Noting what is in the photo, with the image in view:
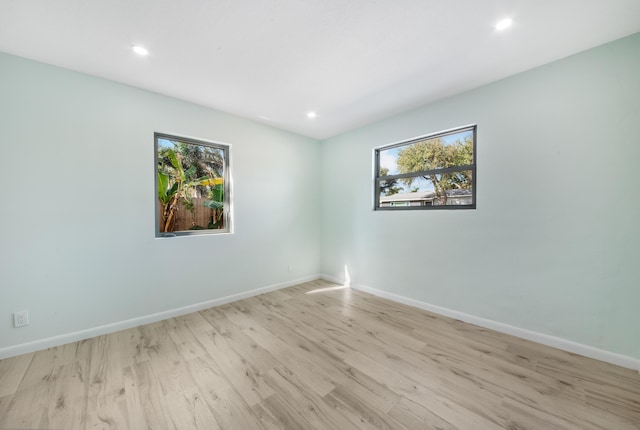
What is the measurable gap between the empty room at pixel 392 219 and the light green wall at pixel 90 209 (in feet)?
0.05

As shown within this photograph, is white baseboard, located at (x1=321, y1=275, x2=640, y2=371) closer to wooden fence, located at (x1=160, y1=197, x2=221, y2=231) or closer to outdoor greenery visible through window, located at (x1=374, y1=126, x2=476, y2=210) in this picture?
outdoor greenery visible through window, located at (x1=374, y1=126, x2=476, y2=210)

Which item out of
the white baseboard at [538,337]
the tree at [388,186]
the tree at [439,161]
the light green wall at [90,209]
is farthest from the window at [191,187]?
the white baseboard at [538,337]

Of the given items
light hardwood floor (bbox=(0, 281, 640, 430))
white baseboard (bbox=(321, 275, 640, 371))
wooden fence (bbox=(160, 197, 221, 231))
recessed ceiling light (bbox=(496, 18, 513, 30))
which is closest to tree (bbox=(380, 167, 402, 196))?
white baseboard (bbox=(321, 275, 640, 371))

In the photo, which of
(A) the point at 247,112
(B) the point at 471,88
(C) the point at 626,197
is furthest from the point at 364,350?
(A) the point at 247,112

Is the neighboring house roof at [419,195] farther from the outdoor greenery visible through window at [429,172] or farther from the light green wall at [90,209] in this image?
the light green wall at [90,209]

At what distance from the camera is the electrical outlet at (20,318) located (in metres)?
1.96

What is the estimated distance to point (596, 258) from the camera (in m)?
1.92

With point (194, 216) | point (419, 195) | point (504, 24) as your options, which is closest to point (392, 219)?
point (419, 195)

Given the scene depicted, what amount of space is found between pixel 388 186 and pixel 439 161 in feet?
2.45

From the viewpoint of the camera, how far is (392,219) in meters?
3.23

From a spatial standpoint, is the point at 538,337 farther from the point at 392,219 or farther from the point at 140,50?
the point at 140,50

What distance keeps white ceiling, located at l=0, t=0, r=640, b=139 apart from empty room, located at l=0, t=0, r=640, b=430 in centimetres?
2

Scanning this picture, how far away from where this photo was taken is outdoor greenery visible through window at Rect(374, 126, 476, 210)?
105 inches

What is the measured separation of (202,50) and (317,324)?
109 inches
